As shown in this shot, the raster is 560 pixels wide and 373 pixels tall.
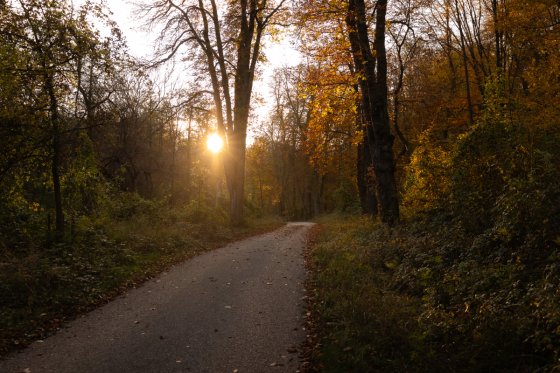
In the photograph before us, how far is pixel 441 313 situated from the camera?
5375 millimetres

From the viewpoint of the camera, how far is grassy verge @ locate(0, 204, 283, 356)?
694 centimetres

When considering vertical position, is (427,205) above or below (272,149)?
below

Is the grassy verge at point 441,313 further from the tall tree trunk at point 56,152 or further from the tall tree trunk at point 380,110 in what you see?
the tall tree trunk at point 56,152

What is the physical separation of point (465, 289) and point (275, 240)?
1248 centimetres

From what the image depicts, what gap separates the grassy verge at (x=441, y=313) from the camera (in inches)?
167

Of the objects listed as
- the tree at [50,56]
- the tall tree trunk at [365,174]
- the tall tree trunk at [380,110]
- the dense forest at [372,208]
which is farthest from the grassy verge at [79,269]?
the tall tree trunk at [365,174]

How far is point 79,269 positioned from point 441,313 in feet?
25.7

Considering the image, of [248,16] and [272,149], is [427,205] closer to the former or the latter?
[248,16]

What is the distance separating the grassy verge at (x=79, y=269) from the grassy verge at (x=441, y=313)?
4468 millimetres

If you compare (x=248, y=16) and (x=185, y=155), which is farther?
(x=185, y=155)

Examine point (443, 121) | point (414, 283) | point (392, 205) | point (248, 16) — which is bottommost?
point (414, 283)

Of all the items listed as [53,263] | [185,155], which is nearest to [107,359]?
[53,263]

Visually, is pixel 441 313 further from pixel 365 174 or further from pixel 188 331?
pixel 365 174

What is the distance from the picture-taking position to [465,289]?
20.2 feet
